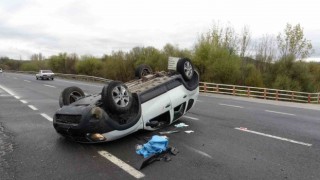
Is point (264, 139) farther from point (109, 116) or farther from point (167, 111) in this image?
point (109, 116)

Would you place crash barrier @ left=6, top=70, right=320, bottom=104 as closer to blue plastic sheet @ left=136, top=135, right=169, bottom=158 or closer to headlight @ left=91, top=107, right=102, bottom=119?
blue plastic sheet @ left=136, top=135, right=169, bottom=158

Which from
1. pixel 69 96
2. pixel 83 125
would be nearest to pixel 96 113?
pixel 83 125

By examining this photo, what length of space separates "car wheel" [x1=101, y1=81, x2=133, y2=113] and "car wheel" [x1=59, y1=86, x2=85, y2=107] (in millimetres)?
1343

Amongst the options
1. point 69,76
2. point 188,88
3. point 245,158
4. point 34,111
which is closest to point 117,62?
point 69,76

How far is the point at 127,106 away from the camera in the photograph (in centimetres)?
669

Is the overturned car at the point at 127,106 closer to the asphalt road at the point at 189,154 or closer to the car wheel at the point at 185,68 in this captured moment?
the car wheel at the point at 185,68

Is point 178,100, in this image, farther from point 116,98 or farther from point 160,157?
point 160,157

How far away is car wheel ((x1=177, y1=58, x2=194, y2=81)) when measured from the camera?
8755 millimetres

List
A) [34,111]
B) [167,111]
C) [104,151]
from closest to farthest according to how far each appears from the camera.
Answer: [104,151], [167,111], [34,111]

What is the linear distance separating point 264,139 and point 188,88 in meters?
2.42

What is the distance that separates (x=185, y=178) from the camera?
15.5ft

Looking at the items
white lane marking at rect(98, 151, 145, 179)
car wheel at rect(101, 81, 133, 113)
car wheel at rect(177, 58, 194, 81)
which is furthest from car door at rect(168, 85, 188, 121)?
white lane marking at rect(98, 151, 145, 179)

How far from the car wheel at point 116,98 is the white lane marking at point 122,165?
35.1 inches

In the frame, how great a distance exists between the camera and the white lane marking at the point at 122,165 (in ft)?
16.1
